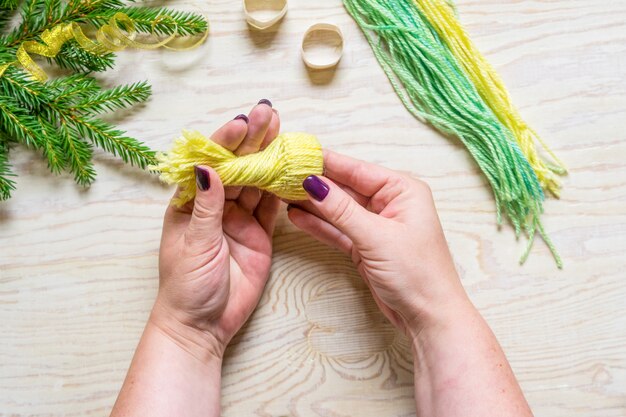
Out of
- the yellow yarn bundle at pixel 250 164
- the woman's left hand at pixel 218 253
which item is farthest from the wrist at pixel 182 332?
the yellow yarn bundle at pixel 250 164

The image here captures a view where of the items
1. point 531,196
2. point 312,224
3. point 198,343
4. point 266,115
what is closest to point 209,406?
point 198,343

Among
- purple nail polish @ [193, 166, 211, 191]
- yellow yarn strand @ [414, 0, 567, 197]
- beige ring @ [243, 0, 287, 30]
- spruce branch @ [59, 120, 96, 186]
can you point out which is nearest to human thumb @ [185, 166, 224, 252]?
purple nail polish @ [193, 166, 211, 191]

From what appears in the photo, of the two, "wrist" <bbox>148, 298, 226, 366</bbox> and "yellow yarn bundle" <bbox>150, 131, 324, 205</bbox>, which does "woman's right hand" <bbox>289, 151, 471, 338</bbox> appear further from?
"wrist" <bbox>148, 298, 226, 366</bbox>

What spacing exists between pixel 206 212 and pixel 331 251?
34 centimetres

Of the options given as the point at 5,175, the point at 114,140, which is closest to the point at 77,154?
the point at 114,140

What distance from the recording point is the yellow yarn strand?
126 cm

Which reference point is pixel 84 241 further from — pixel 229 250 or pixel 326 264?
pixel 326 264

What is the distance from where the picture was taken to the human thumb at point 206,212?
3.40ft

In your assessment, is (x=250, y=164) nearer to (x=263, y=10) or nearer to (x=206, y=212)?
(x=206, y=212)

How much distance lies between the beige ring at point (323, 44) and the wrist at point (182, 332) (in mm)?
626

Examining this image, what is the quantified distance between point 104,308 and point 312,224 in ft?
1.67

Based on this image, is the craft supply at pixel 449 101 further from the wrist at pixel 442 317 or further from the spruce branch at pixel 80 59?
the spruce branch at pixel 80 59

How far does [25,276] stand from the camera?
1.29 metres

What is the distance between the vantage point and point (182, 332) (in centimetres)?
113
